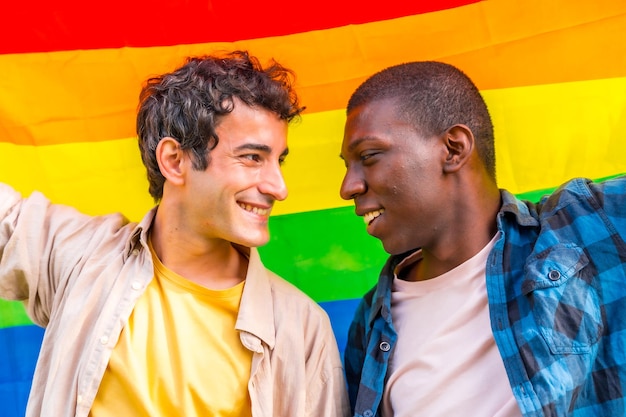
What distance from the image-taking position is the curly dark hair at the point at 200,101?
7.11 feet

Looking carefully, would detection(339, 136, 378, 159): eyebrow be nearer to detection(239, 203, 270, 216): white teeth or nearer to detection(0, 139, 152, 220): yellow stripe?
detection(239, 203, 270, 216): white teeth

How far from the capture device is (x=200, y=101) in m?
2.19

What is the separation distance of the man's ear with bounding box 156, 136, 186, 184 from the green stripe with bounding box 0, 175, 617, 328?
0.55 metres

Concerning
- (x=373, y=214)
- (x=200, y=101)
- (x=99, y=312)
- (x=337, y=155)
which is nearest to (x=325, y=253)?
(x=337, y=155)

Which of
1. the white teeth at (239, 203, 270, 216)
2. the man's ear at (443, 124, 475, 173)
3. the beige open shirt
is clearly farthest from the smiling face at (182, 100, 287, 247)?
the man's ear at (443, 124, 475, 173)

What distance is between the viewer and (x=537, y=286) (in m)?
1.93

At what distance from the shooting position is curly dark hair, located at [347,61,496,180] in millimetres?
2193

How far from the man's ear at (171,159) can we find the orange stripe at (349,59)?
19.2 inches

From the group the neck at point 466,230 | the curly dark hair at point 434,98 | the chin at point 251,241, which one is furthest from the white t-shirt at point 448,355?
the chin at point 251,241

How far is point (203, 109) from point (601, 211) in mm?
1071

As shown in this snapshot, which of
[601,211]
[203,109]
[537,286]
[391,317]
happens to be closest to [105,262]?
[203,109]

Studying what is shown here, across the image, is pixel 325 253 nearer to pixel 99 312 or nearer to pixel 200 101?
pixel 200 101

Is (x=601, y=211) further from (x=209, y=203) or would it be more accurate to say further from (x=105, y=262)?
(x=105, y=262)

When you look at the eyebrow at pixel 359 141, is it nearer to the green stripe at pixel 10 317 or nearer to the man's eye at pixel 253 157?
the man's eye at pixel 253 157
